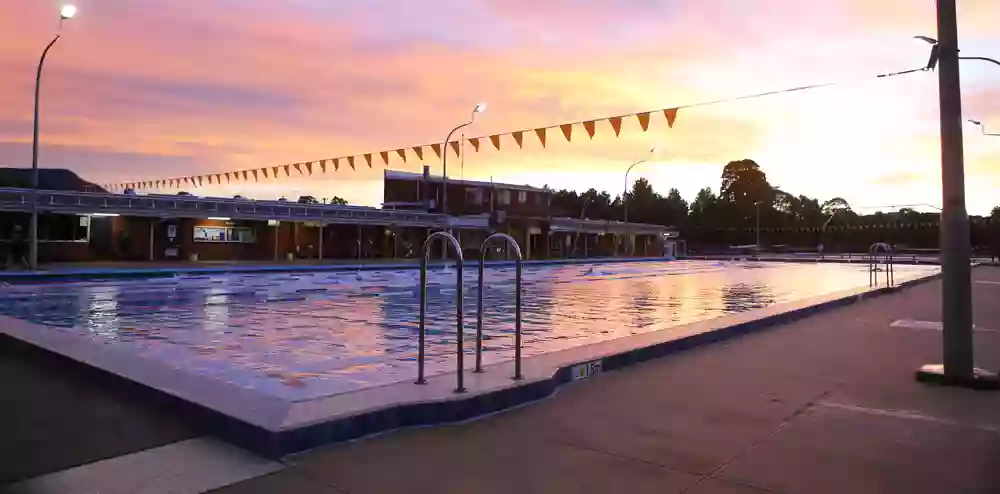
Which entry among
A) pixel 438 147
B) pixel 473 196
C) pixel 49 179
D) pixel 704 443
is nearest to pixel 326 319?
pixel 704 443

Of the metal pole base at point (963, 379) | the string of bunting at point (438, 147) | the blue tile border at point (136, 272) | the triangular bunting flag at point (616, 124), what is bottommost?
the metal pole base at point (963, 379)

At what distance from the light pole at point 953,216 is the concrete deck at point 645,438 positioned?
0.43 meters

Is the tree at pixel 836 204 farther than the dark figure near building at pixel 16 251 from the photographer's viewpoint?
Yes

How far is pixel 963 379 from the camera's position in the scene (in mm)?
6254

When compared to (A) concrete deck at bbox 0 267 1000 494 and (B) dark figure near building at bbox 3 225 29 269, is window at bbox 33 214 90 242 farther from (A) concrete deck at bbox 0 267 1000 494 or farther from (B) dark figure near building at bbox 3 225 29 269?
(A) concrete deck at bbox 0 267 1000 494

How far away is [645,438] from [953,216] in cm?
415

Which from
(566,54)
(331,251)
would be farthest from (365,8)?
(331,251)

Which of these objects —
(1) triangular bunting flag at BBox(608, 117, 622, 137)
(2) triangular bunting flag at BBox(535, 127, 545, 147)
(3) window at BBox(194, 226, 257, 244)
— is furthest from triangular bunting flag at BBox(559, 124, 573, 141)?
Result: (3) window at BBox(194, 226, 257, 244)

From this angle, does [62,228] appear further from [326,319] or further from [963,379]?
[963,379]

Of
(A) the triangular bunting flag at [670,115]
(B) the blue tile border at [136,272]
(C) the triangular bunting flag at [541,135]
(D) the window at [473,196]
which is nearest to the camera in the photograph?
(A) the triangular bunting flag at [670,115]

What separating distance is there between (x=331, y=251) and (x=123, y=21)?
74.7 ft

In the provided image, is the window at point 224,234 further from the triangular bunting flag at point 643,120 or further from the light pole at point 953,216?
the light pole at point 953,216

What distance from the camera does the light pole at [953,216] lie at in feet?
20.8

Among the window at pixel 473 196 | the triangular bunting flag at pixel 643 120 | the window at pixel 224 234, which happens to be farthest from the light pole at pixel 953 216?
the window at pixel 473 196
